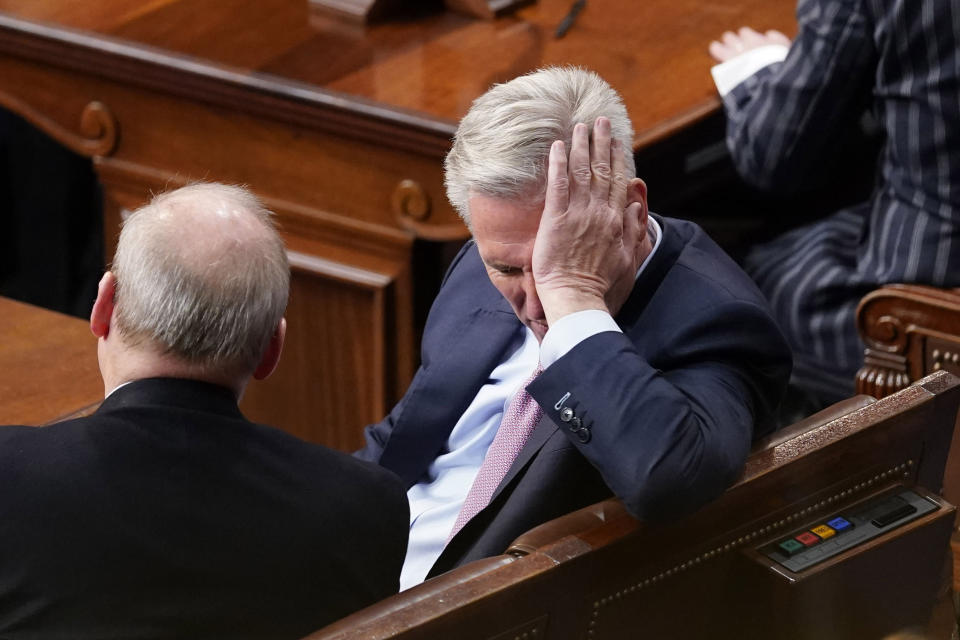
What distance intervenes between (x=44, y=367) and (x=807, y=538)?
126 centimetres

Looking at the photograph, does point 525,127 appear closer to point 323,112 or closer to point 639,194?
point 639,194

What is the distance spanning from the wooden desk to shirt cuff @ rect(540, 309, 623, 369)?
106 cm

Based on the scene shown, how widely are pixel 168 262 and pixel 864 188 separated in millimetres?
2277

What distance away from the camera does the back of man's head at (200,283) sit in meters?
1.61

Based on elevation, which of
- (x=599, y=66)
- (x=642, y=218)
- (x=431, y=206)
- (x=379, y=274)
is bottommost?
(x=379, y=274)

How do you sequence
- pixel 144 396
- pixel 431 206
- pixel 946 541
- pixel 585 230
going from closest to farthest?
pixel 144 396 → pixel 585 230 → pixel 946 541 → pixel 431 206

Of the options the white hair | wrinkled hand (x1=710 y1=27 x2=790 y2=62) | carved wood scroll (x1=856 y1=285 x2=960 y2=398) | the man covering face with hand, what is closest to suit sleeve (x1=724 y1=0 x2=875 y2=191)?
wrinkled hand (x1=710 y1=27 x2=790 y2=62)

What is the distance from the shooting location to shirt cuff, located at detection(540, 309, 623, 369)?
1.79 meters

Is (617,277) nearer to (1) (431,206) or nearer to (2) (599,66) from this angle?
(1) (431,206)

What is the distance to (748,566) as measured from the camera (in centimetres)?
182

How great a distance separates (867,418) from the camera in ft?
6.15

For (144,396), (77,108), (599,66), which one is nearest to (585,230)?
(144,396)

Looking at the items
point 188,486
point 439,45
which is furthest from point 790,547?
point 439,45

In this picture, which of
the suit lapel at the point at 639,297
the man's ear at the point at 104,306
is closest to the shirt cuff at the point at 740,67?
the suit lapel at the point at 639,297
